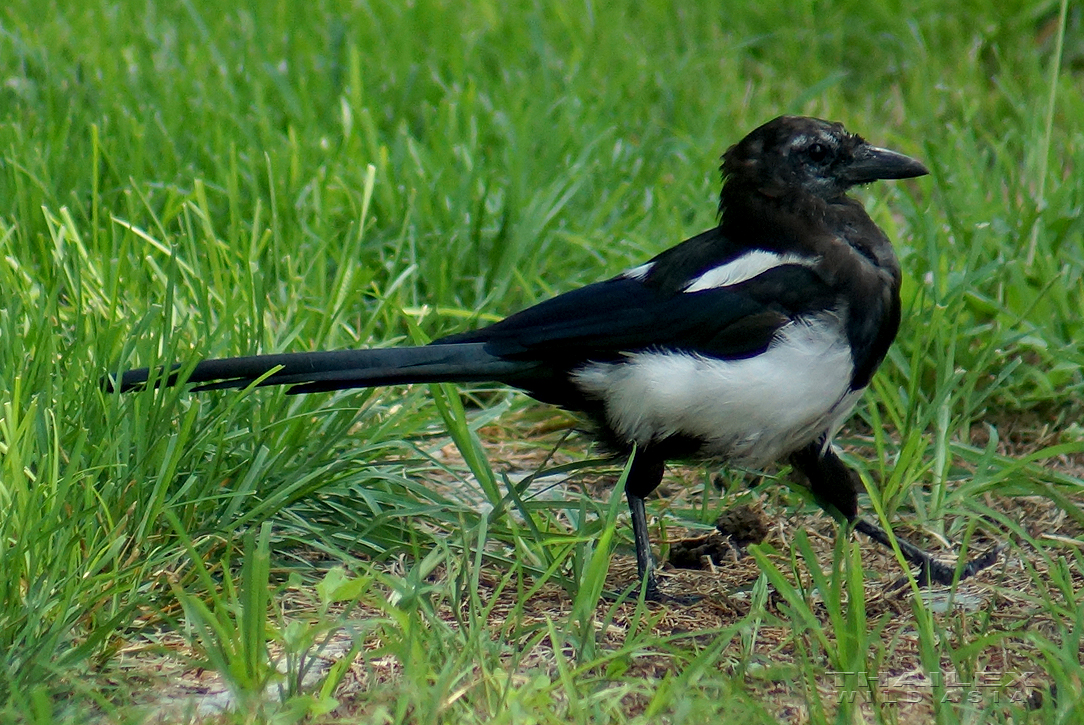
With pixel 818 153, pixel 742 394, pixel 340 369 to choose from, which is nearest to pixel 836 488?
pixel 742 394

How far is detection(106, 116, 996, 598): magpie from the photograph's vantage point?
2.55 meters

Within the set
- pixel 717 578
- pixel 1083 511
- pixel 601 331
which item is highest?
pixel 601 331

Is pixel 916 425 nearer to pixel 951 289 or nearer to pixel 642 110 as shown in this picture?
pixel 951 289

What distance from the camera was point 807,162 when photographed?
2.83 metres

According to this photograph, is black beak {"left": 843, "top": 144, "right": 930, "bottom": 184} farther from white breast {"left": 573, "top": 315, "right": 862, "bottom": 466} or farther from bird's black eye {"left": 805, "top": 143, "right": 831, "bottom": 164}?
white breast {"left": 573, "top": 315, "right": 862, "bottom": 466}

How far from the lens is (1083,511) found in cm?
275

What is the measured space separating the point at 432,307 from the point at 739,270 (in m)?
0.87

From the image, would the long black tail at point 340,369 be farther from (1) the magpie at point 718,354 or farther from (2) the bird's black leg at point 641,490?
(2) the bird's black leg at point 641,490

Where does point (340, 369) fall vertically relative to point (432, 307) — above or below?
above

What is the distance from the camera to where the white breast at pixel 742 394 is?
2527 mm

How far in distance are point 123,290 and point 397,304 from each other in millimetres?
623

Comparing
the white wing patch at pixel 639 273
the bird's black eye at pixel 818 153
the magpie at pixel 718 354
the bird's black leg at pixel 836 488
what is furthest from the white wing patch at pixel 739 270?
the bird's black leg at pixel 836 488

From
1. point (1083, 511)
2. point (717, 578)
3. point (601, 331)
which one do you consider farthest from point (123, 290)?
point (1083, 511)

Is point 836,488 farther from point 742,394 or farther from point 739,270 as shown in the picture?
point 739,270
